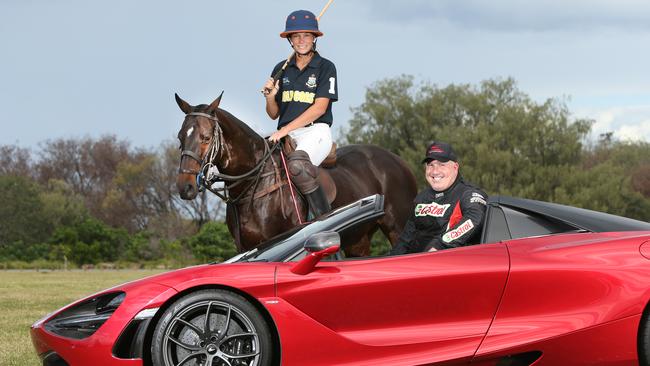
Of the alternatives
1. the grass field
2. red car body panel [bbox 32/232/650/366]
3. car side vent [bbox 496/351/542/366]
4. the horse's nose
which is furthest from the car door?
the horse's nose

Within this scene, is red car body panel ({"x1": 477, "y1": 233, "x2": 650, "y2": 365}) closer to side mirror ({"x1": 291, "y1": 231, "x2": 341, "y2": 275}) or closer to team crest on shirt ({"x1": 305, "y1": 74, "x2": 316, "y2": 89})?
side mirror ({"x1": 291, "y1": 231, "x2": 341, "y2": 275})

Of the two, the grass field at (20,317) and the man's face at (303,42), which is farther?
the man's face at (303,42)

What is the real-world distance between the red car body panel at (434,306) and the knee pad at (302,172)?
3.89 meters

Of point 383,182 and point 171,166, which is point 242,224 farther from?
point 171,166

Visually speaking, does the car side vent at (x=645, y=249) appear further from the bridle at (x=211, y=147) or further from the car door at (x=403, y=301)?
the bridle at (x=211, y=147)

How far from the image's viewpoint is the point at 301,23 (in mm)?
9398

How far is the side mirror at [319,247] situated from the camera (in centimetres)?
483

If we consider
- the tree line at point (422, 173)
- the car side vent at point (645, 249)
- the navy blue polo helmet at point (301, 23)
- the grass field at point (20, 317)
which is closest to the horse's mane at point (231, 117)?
the navy blue polo helmet at point (301, 23)

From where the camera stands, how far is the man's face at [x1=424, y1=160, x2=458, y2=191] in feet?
20.7

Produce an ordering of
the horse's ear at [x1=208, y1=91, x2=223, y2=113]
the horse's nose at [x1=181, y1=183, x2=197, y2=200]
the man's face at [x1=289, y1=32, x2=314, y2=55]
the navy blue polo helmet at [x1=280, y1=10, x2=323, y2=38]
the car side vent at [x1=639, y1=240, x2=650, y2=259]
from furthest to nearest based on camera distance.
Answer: the man's face at [x1=289, y1=32, x2=314, y2=55], the navy blue polo helmet at [x1=280, y1=10, x2=323, y2=38], the horse's ear at [x1=208, y1=91, x2=223, y2=113], the horse's nose at [x1=181, y1=183, x2=197, y2=200], the car side vent at [x1=639, y1=240, x2=650, y2=259]

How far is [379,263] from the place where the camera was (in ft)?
16.9

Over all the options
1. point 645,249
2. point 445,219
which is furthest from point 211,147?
point 645,249

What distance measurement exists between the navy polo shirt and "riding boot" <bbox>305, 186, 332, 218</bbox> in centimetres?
83

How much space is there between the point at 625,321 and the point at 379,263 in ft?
4.54
